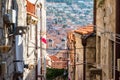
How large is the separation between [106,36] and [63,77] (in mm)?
20034

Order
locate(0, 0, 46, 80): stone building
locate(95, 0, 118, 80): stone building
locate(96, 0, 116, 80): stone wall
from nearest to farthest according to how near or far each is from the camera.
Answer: locate(0, 0, 46, 80): stone building, locate(95, 0, 118, 80): stone building, locate(96, 0, 116, 80): stone wall

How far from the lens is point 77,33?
25.5 m

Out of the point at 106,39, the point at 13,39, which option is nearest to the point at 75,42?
the point at 106,39

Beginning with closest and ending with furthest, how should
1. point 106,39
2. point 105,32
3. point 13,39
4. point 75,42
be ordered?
point 105,32 → point 106,39 → point 13,39 → point 75,42

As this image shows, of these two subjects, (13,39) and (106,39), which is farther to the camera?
(13,39)

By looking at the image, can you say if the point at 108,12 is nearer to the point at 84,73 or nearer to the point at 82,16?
the point at 84,73

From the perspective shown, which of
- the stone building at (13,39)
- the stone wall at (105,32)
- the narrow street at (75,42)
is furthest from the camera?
the stone wall at (105,32)

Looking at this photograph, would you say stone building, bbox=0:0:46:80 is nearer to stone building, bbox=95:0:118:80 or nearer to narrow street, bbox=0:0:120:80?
Answer: narrow street, bbox=0:0:120:80

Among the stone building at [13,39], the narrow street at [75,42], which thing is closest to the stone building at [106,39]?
the narrow street at [75,42]

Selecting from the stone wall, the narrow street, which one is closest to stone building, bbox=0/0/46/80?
the narrow street

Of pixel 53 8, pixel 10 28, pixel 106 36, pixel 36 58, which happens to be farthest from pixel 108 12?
pixel 53 8

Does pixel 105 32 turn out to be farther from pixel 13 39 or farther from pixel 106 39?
pixel 13 39

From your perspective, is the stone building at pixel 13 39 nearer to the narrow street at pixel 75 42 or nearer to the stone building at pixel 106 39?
the narrow street at pixel 75 42

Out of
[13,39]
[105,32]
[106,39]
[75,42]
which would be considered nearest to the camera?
[105,32]
